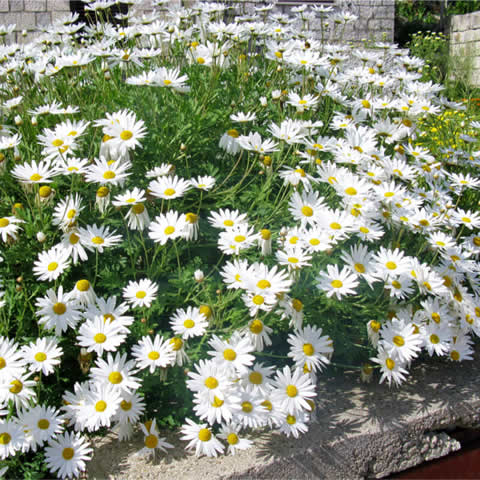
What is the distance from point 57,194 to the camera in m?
2.11

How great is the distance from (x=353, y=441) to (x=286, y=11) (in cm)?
890

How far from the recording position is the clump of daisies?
1.60 meters

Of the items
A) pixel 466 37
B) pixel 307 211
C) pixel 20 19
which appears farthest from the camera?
pixel 466 37

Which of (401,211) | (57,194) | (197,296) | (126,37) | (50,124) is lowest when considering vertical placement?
(197,296)

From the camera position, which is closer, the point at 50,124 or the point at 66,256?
the point at 66,256

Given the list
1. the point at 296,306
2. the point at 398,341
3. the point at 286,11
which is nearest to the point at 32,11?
the point at 286,11

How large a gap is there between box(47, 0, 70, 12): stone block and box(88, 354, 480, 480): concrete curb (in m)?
8.61

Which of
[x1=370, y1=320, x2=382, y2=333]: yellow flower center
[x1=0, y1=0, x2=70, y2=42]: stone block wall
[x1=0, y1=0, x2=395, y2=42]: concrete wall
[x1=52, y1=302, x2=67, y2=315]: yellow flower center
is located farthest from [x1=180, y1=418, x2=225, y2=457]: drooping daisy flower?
[x1=0, y1=0, x2=70, y2=42]: stone block wall

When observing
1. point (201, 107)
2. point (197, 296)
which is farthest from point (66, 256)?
point (201, 107)

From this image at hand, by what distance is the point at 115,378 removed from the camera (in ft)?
5.12

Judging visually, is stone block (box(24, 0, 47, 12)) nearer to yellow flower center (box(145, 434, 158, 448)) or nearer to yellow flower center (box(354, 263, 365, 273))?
yellow flower center (box(354, 263, 365, 273))

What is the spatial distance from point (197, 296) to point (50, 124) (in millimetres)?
1292

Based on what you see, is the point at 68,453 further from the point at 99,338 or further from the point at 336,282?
the point at 336,282

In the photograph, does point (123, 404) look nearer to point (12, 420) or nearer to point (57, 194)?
point (12, 420)
